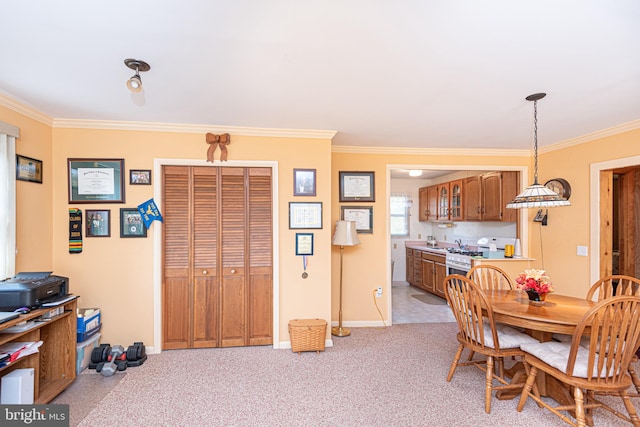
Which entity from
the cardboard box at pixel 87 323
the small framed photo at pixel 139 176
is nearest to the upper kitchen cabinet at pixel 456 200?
the small framed photo at pixel 139 176

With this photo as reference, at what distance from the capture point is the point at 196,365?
9.89 feet

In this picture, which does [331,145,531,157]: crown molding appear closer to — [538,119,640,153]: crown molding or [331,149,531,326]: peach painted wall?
[331,149,531,326]: peach painted wall

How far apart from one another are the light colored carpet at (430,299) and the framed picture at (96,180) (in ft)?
16.0

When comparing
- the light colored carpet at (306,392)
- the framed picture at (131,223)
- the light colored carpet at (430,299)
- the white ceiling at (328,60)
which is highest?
the white ceiling at (328,60)

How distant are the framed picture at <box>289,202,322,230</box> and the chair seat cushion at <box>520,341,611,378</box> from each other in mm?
2139

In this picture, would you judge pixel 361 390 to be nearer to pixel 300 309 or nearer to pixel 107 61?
pixel 300 309

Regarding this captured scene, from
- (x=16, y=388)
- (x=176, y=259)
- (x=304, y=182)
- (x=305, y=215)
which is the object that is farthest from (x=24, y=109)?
(x=305, y=215)

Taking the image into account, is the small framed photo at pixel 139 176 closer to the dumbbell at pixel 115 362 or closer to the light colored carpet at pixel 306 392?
the dumbbell at pixel 115 362

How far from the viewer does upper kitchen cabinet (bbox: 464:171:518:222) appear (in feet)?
15.1

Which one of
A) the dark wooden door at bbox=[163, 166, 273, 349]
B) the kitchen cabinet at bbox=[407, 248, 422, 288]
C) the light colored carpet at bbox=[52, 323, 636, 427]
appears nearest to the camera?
the light colored carpet at bbox=[52, 323, 636, 427]

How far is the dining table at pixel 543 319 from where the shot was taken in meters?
2.17

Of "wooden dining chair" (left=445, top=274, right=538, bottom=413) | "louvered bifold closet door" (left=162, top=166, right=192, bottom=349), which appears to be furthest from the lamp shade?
"louvered bifold closet door" (left=162, top=166, right=192, bottom=349)

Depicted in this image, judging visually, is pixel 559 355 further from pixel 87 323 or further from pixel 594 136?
pixel 87 323

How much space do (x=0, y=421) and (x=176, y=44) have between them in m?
2.57
